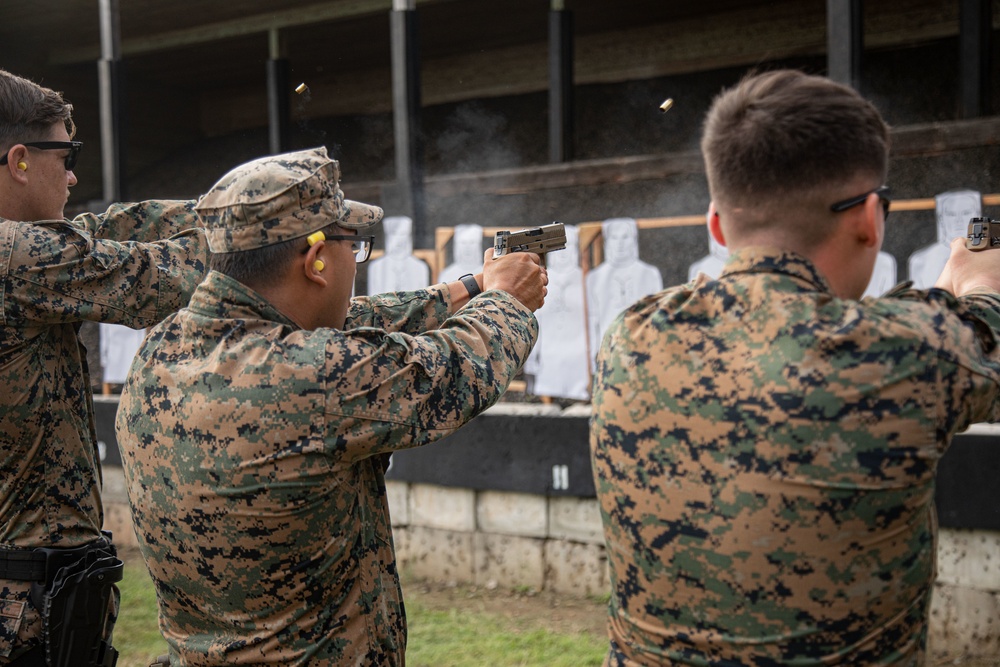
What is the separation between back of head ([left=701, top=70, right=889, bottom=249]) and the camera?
1.30 metres

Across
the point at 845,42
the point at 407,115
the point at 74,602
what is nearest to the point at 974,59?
the point at 845,42

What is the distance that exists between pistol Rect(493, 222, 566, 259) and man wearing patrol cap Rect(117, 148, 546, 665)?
0.29 m

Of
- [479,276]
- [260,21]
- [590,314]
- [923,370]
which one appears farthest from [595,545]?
[260,21]

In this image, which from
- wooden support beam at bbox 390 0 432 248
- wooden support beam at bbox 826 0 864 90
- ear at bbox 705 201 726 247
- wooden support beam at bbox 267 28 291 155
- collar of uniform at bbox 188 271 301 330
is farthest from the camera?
wooden support beam at bbox 267 28 291 155

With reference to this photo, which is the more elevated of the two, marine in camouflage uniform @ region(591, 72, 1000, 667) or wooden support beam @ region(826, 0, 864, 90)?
wooden support beam @ region(826, 0, 864, 90)

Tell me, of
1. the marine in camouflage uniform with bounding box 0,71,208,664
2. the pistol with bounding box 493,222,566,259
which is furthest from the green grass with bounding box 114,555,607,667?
the pistol with bounding box 493,222,566,259

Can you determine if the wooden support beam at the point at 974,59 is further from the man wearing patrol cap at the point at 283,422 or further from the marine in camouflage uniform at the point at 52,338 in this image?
the marine in camouflage uniform at the point at 52,338

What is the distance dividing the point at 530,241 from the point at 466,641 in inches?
110

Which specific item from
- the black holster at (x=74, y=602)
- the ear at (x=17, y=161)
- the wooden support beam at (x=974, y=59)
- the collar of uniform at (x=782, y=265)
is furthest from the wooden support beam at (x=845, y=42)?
the black holster at (x=74, y=602)

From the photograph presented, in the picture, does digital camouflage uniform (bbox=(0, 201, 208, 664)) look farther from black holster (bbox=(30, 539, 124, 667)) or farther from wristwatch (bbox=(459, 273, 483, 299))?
wristwatch (bbox=(459, 273, 483, 299))

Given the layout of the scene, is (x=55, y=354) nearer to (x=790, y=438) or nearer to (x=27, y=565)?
(x=27, y=565)

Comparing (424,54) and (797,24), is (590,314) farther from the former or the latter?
(424,54)

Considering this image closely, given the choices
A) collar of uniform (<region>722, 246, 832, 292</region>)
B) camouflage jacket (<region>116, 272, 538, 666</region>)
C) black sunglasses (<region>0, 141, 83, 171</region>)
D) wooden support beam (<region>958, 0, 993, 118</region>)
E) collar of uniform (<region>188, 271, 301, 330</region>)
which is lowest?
camouflage jacket (<region>116, 272, 538, 666</region>)

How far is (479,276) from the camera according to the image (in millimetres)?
2168
